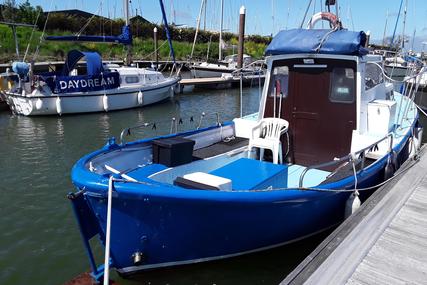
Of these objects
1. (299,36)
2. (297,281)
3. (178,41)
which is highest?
(178,41)

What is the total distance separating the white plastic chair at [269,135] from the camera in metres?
7.13

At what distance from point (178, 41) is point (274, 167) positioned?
4780cm

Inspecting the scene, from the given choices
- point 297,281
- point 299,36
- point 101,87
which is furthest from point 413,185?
point 101,87

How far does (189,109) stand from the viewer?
21359mm

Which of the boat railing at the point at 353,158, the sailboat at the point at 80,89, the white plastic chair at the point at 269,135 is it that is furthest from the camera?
the sailboat at the point at 80,89

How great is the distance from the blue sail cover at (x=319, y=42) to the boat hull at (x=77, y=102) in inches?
504

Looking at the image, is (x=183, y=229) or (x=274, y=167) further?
(x=274, y=167)

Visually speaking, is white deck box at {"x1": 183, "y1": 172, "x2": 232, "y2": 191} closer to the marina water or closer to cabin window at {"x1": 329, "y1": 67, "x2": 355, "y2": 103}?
the marina water

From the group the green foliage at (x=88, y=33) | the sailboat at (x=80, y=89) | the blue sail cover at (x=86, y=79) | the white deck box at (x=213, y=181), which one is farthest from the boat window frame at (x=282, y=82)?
the green foliage at (x=88, y=33)

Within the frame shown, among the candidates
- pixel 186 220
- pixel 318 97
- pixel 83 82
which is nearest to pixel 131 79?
pixel 83 82

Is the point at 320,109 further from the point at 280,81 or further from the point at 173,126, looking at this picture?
the point at 173,126

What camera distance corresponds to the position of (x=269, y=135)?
738cm

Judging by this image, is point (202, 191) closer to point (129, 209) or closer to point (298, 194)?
point (129, 209)

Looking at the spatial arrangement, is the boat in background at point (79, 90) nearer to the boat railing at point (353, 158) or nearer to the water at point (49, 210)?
the water at point (49, 210)
